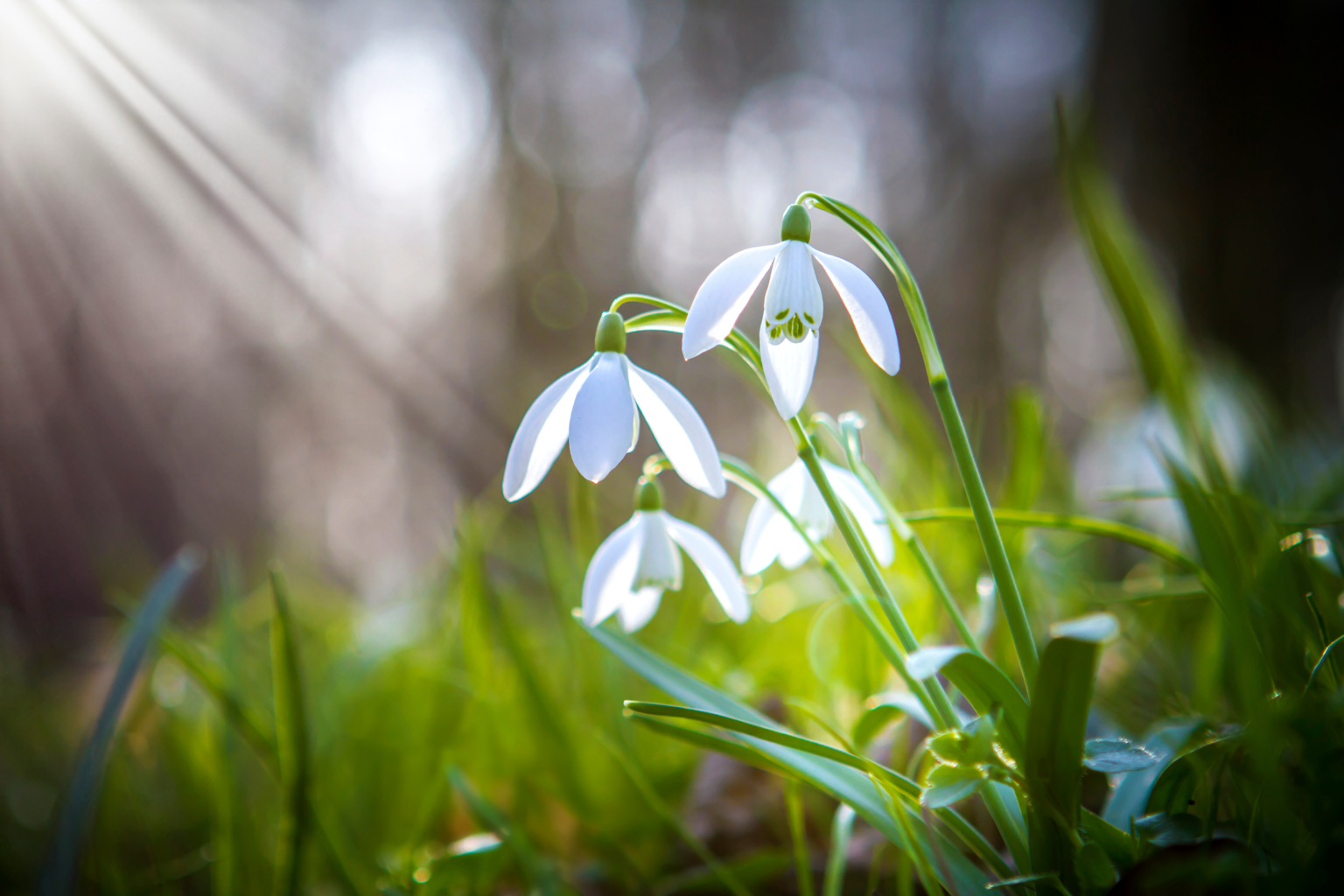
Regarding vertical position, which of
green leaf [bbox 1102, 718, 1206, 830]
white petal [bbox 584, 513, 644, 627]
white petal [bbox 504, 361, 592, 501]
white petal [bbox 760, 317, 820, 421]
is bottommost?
green leaf [bbox 1102, 718, 1206, 830]

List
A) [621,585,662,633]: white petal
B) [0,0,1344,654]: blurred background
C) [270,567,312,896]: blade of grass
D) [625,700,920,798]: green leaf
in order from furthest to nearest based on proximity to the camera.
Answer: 1. [0,0,1344,654]: blurred background
2. [621,585,662,633]: white petal
3. [270,567,312,896]: blade of grass
4. [625,700,920,798]: green leaf

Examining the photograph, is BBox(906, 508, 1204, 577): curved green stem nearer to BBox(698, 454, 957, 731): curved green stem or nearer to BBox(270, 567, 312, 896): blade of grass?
BBox(698, 454, 957, 731): curved green stem

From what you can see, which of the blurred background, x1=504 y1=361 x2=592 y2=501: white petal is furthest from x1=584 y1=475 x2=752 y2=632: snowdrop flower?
the blurred background

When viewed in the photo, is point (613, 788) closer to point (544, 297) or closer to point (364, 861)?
point (364, 861)

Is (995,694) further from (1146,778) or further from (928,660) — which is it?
(1146,778)

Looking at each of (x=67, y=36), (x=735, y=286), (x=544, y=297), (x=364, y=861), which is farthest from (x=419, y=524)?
(x=735, y=286)

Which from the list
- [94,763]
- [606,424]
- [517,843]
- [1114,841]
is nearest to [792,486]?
[606,424]
